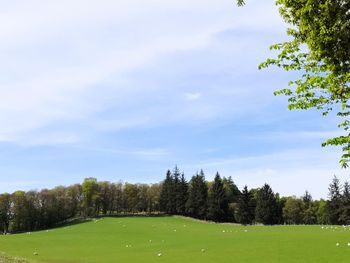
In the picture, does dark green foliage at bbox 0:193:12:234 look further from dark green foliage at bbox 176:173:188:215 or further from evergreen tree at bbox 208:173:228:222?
evergreen tree at bbox 208:173:228:222

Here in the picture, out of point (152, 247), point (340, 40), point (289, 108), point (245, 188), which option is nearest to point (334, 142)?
point (289, 108)

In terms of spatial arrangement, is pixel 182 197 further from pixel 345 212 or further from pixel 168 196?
pixel 345 212

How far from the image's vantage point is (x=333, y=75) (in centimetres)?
1285

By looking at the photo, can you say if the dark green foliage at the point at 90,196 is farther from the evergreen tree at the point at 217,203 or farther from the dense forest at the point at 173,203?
the evergreen tree at the point at 217,203

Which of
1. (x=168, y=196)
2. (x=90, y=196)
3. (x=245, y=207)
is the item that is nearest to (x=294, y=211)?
(x=245, y=207)

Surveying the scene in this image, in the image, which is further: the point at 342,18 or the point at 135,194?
the point at 135,194

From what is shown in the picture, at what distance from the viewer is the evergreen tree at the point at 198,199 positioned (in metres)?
125

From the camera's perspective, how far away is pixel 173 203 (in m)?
137

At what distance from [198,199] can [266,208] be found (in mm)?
23076

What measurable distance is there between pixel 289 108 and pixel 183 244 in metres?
45.4

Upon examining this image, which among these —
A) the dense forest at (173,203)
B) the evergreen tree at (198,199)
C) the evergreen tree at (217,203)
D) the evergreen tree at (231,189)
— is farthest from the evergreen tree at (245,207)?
the evergreen tree at (231,189)

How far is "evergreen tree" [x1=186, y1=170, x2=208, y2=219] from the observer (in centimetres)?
12506

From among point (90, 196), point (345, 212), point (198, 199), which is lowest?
point (345, 212)

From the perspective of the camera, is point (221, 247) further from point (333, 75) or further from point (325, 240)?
point (333, 75)
